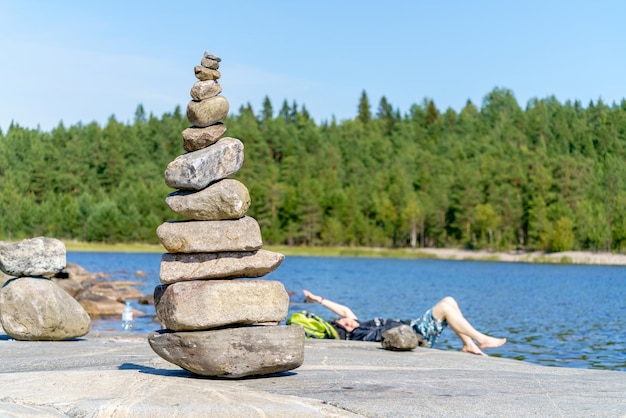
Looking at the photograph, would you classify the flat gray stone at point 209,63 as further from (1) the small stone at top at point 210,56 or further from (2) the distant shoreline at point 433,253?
(2) the distant shoreline at point 433,253

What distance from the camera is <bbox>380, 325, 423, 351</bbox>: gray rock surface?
57.7 feet

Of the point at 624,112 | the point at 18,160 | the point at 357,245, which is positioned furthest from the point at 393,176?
the point at 18,160

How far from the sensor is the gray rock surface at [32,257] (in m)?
18.5

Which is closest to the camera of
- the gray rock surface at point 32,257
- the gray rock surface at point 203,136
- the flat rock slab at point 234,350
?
the flat rock slab at point 234,350

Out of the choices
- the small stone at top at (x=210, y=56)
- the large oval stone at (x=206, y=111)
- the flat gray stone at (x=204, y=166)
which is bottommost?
the flat gray stone at (x=204, y=166)

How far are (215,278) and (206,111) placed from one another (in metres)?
2.78

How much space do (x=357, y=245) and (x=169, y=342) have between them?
477 ft

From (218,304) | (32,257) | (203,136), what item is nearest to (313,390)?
(218,304)

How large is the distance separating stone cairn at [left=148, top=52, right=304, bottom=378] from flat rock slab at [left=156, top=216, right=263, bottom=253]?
0.05 feet

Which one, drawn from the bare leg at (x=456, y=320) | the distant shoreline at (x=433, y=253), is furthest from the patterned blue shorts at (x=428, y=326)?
the distant shoreline at (x=433, y=253)

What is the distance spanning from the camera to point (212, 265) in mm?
12523

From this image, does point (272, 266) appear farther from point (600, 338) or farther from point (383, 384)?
point (600, 338)

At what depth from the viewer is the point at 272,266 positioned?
12922 mm

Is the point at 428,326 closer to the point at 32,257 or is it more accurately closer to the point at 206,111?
the point at 206,111
